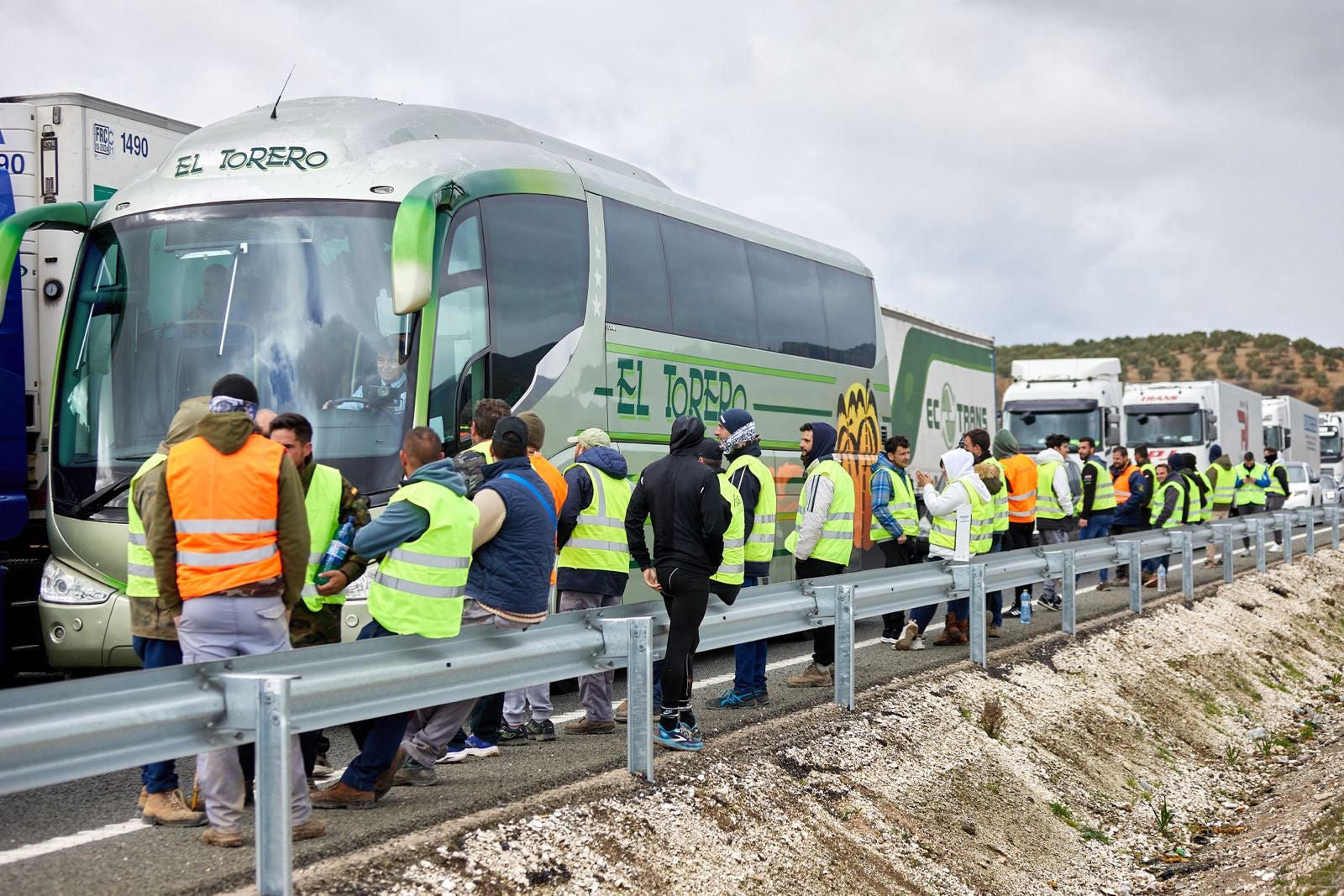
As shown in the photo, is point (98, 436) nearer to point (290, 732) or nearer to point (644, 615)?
point (644, 615)

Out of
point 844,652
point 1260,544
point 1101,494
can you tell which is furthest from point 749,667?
point 1260,544

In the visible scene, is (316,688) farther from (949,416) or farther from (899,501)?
(949,416)

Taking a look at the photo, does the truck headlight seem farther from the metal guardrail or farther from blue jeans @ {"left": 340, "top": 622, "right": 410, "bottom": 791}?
the metal guardrail

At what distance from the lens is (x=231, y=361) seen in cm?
934

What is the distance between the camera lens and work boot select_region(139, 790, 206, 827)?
6.12 meters

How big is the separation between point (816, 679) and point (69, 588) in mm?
4943

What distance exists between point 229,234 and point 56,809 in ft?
14.2

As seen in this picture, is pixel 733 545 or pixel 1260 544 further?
pixel 1260 544

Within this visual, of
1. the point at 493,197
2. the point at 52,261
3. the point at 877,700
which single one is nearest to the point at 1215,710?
the point at 877,700

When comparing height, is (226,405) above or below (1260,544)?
above

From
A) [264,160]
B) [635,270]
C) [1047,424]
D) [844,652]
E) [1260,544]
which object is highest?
[264,160]

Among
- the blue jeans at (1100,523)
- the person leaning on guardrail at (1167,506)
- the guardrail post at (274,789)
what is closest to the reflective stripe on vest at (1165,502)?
the person leaning on guardrail at (1167,506)

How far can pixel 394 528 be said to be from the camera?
6164 mm

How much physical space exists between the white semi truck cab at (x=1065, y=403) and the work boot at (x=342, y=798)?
84.7 ft
